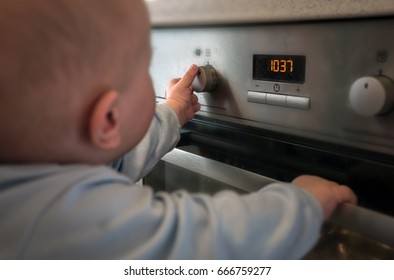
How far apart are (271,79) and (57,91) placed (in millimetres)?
227

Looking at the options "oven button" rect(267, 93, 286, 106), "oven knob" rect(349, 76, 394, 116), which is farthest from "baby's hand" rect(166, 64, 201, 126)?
"oven knob" rect(349, 76, 394, 116)

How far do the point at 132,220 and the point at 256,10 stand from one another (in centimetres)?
24

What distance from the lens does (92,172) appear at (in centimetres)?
33

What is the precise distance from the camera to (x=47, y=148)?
325 millimetres

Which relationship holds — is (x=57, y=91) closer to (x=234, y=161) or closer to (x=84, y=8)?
(x=84, y=8)

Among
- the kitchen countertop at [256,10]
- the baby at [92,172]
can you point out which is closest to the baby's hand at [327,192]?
the baby at [92,172]

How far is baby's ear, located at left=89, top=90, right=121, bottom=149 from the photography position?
317 millimetres

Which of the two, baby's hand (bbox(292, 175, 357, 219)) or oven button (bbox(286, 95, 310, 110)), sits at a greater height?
oven button (bbox(286, 95, 310, 110))

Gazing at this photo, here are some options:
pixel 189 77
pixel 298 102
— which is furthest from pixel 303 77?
pixel 189 77

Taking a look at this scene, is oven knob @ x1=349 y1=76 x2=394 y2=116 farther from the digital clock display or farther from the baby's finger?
the baby's finger

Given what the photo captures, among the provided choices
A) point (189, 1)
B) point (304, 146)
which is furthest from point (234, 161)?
point (189, 1)

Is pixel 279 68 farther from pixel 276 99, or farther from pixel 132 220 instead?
pixel 132 220

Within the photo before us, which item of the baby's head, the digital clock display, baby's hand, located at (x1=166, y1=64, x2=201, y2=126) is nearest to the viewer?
the baby's head

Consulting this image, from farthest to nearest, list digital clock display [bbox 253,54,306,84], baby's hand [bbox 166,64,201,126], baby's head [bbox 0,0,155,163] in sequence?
baby's hand [bbox 166,64,201,126] < digital clock display [bbox 253,54,306,84] < baby's head [bbox 0,0,155,163]
